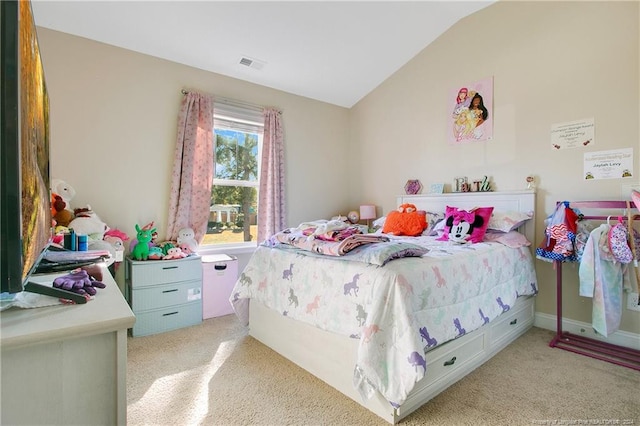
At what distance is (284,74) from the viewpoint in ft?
11.8

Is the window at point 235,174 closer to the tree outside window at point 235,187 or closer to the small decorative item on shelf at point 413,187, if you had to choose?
the tree outside window at point 235,187

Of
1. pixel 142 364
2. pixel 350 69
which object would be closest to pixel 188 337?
pixel 142 364

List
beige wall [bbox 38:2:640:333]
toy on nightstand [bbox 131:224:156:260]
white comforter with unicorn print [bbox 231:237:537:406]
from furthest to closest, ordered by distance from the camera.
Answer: toy on nightstand [bbox 131:224:156:260] → beige wall [bbox 38:2:640:333] → white comforter with unicorn print [bbox 231:237:537:406]

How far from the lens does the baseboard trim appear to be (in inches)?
93.0

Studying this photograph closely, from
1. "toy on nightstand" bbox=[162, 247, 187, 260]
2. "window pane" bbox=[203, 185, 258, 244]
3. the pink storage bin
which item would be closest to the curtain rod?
"window pane" bbox=[203, 185, 258, 244]

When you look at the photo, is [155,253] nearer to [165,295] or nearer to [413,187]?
[165,295]

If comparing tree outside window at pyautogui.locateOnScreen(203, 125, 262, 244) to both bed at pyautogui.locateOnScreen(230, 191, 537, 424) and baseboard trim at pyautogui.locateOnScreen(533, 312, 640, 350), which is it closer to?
bed at pyautogui.locateOnScreen(230, 191, 537, 424)

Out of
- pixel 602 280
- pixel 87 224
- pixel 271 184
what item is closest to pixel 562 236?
pixel 602 280

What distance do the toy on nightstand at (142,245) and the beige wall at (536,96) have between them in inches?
111

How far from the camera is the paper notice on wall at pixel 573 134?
8.32 feet

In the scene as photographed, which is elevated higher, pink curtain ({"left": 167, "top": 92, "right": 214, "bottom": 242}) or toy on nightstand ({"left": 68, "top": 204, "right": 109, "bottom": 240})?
pink curtain ({"left": 167, "top": 92, "right": 214, "bottom": 242})

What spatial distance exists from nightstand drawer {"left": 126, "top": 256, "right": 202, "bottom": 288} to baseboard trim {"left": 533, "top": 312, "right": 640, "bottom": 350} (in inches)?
124

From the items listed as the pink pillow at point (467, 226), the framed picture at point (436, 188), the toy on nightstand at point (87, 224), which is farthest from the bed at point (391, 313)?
the toy on nightstand at point (87, 224)

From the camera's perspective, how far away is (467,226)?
2660mm
